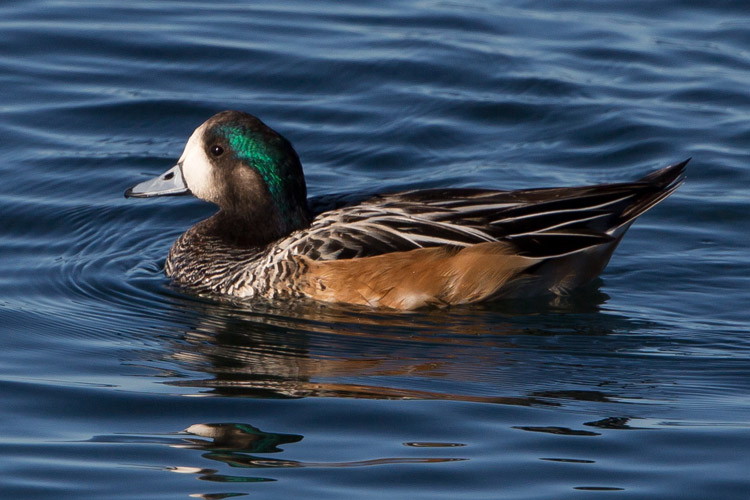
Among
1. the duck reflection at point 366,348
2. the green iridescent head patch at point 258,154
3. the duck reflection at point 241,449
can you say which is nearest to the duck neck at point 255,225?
the green iridescent head patch at point 258,154

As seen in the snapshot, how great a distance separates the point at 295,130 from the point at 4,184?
2.66 meters

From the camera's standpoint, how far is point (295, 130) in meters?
11.8

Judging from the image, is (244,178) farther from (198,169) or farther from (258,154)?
(198,169)

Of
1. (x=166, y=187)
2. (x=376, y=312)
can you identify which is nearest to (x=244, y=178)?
(x=166, y=187)

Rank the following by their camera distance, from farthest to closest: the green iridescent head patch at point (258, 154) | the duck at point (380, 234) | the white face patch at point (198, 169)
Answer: the white face patch at point (198, 169) < the green iridescent head patch at point (258, 154) < the duck at point (380, 234)

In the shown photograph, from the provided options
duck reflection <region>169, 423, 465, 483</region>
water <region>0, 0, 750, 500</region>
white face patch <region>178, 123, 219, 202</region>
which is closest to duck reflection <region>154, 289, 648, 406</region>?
water <region>0, 0, 750, 500</region>

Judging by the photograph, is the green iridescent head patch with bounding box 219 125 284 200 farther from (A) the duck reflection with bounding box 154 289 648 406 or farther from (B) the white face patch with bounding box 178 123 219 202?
(A) the duck reflection with bounding box 154 289 648 406

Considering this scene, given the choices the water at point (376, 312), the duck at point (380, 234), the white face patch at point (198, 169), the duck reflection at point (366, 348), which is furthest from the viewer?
the white face patch at point (198, 169)

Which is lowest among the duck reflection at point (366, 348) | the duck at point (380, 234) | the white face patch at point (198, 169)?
the duck reflection at point (366, 348)

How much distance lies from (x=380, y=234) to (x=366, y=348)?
3.31 ft

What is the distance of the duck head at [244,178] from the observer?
8.68m

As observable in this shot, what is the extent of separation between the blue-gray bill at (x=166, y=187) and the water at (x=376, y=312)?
577 mm

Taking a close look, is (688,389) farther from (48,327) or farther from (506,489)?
(48,327)

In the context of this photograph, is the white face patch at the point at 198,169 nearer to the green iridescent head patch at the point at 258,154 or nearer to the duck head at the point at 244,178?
the duck head at the point at 244,178
